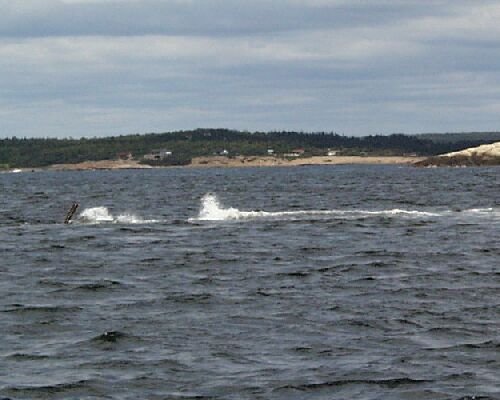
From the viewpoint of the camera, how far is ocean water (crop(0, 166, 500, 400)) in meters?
19.6

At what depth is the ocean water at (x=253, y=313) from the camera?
64.3 ft

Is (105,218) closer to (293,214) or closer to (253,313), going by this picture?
(293,214)

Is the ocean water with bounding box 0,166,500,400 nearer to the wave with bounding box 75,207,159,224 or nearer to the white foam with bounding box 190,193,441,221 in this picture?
the wave with bounding box 75,207,159,224

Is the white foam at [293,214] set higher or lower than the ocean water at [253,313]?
higher

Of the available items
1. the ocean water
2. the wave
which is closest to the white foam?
the wave

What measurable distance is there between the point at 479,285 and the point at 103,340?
1118 centimetres

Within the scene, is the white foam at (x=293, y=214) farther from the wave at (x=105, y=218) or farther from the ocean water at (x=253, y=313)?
the ocean water at (x=253, y=313)

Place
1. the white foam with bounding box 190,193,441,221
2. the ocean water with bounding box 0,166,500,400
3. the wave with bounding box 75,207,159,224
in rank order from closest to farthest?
the ocean water with bounding box 0,166,500,400 → the wave with bounding box 75,207,159,224 → the white foam with bounding box 190,193,441,221

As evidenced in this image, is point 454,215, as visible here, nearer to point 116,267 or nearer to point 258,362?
point 116,267

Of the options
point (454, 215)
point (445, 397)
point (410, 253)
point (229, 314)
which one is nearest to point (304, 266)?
point (410, 253)

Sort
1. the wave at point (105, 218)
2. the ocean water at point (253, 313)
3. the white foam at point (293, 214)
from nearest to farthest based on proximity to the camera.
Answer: the ocean water at point (253, 313), the wave at point (105, 218), the white foam at point (293, 214)

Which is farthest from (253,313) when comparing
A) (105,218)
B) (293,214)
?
(293,214)

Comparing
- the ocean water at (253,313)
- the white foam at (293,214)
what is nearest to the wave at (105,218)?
the white foam at (293,214)

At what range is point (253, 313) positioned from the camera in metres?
25.8
